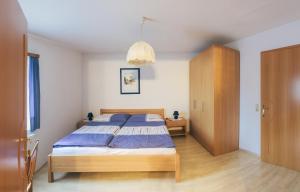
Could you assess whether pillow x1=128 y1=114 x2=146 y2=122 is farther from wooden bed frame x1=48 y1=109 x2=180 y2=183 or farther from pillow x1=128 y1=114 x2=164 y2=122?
wooden bed frame x1=48 y1=109 x2=180 y2=183

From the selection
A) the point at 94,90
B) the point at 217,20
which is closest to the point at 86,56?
the point at 94,90

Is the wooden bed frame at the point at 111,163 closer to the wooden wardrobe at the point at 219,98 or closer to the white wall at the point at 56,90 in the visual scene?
the white wall at the point at 56,90

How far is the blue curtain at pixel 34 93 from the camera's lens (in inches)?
116

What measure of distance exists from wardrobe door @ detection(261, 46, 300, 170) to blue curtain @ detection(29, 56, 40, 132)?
3.78 meters

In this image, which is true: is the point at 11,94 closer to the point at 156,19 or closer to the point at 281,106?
the point at 156,19

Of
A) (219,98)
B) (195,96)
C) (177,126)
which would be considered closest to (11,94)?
(219,98)

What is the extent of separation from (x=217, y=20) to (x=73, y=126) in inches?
149

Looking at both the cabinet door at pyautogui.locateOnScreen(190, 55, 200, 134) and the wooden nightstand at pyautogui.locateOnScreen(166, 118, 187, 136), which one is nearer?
the cabinet door at pyautogui.locateOnScreen(190, 55, 200, 134)

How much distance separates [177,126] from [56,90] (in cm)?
286

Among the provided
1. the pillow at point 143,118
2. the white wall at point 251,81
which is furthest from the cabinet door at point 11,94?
the white wall at point 251,81

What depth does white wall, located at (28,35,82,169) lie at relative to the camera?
332 cm

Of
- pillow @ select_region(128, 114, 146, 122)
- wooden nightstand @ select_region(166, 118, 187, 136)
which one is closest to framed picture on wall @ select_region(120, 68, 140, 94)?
pillow @ select_region(128, 114, 146, 122)

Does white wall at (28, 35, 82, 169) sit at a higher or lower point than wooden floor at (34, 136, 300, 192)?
higher

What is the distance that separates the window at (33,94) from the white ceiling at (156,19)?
0.53 metres
